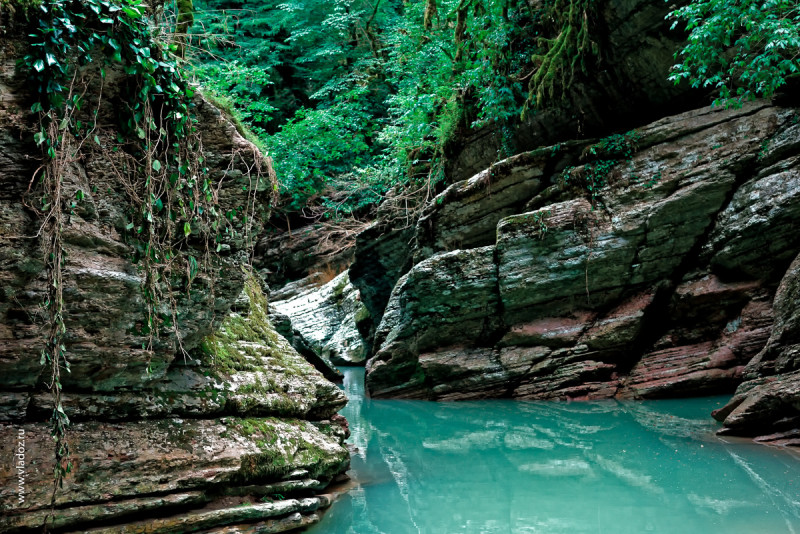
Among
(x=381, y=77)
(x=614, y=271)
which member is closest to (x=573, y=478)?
(x=614, y=271)

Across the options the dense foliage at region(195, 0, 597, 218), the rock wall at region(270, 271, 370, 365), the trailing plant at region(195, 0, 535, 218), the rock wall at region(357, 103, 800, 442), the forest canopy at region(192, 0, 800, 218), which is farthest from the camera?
the rock wall at region(270, 271, 370, 365)

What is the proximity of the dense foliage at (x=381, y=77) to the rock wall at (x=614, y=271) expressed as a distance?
2.10 m

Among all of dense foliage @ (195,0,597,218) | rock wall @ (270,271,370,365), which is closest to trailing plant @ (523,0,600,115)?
dense foliage @ (195,0,597,218)

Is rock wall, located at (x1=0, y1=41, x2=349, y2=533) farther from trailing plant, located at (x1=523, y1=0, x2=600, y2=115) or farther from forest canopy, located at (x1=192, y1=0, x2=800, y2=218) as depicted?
trailing plant, located at (x1=523, y1=0, x2=600, y2=115)

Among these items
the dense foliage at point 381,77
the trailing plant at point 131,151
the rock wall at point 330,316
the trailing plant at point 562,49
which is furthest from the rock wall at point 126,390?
the rock wall at point 330,316

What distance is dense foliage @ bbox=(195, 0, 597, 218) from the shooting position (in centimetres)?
1210

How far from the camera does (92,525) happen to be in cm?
394

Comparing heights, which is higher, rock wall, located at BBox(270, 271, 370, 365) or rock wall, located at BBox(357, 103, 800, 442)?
rock wall, located at BBox(357, 103, 800, 442)

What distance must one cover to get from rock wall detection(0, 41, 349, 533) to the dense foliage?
5.37 feet

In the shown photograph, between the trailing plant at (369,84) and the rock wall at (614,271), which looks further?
the trailing plant at (369,84)

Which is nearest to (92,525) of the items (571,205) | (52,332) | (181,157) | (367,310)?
(52,332)

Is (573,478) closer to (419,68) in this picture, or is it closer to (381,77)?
(419,68)

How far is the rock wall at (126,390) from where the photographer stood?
3.79m

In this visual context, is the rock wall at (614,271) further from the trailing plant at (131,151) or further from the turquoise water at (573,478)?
the trailing plant at (131,151)
